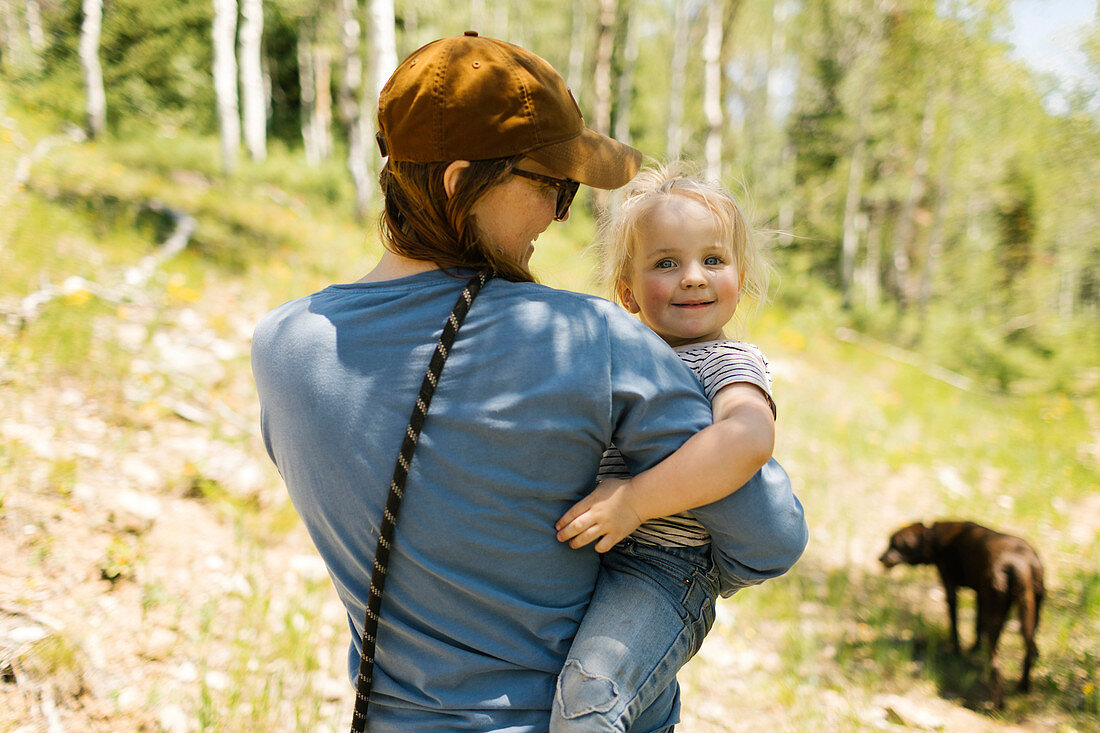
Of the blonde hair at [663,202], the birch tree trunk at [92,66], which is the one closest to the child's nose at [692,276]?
the blonde hair at [663,202]

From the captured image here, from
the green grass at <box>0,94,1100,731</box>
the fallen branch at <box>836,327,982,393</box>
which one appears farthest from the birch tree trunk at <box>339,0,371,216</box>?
the fallen branch at <box>836,327,982,393</box>

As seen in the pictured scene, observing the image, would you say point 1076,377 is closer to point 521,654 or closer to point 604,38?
point 604,38

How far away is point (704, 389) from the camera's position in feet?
4.38

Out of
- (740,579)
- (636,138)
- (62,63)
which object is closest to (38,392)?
(740,579)

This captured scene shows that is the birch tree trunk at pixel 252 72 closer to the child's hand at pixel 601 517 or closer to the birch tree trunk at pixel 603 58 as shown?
the birch tree trunk at pixel 603 58

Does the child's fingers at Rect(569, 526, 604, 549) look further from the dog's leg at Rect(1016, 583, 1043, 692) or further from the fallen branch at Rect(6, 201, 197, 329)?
the fallen branch at Rect(6, 201, 197, 329)

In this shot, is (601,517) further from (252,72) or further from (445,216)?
(252,72)

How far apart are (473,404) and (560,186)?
16.2 inches

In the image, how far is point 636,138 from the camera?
976 inches

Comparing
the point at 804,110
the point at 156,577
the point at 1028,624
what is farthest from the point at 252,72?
the point at 804,110

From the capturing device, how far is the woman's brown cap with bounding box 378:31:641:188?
1056 millimetres

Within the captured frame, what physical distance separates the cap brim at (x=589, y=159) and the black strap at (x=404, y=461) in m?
0.20

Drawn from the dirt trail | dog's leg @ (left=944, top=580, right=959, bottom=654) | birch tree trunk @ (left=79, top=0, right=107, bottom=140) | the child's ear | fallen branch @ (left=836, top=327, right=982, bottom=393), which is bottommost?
fallen branch @ (left=836, top=327, right=982, bottom=393)

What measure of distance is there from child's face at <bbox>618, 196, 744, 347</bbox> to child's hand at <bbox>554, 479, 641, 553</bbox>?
0.64m
